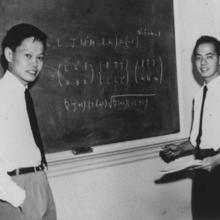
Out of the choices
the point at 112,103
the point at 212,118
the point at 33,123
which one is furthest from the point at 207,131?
the point at 33,123

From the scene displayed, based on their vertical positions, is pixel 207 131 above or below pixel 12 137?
→ below

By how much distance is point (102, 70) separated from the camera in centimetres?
164

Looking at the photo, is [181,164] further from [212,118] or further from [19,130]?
[19,130]

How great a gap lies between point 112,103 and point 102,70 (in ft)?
0.49


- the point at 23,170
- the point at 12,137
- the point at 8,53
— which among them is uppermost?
the point at 8,53

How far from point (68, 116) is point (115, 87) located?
254 mm

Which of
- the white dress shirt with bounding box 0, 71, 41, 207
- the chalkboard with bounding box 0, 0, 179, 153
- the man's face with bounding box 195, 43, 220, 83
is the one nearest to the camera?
the white dress shirt with bounding box 0, 71, 41, 207

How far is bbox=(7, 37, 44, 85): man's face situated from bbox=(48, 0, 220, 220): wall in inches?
13.1

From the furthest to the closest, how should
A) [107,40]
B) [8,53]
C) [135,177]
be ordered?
1. [135,177]
2. [107,40]
3. [8,53]

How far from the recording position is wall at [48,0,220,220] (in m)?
1.58

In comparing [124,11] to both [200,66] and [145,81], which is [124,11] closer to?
[145,81]

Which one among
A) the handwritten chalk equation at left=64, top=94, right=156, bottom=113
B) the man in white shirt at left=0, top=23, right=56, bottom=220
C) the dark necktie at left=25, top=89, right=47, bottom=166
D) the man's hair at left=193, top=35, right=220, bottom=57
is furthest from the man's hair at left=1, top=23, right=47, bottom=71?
the man's hair at left=193, top=35, right=220, bottom=57

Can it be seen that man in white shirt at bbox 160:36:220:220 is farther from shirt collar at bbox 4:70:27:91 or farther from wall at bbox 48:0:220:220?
shirt collar at bbox 4:70:27:91

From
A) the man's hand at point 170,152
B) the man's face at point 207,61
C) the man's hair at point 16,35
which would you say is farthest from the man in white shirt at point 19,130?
the man's face at point 207,61
